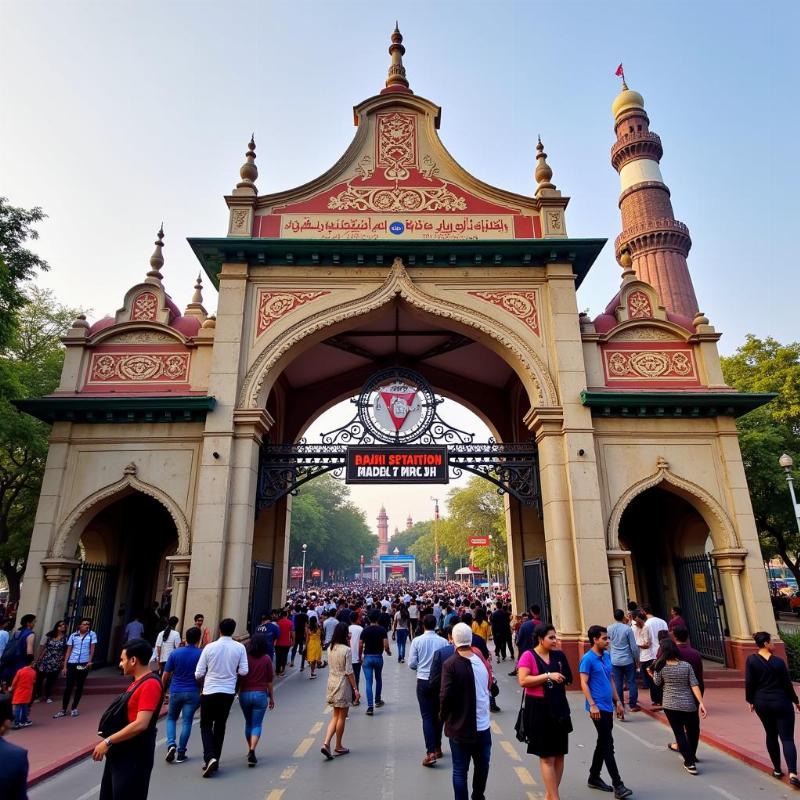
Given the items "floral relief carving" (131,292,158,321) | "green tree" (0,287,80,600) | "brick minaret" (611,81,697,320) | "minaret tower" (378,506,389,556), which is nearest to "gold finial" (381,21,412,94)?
"floral relief carving" (131,292,158,321)

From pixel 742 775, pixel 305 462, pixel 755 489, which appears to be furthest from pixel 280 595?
pixel 755 489

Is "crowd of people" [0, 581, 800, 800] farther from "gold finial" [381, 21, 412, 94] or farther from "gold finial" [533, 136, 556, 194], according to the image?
"gold finial" [381, 21, 412, 94]

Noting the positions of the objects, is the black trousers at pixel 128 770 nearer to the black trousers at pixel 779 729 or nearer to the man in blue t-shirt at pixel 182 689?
the man in blue t-shirt at pixel 182 689

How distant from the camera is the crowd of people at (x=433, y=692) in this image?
4238mm

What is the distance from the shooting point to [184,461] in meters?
13.1

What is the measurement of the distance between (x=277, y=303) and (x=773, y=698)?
1250 cm

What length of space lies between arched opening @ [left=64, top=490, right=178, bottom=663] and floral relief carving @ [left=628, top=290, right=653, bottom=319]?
13878mm

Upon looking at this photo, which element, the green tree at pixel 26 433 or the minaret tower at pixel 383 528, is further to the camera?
the minaret tower at pixel 383 528

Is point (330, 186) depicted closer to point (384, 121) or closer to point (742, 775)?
point (384, 121)

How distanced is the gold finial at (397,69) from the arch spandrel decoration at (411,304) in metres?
7.14

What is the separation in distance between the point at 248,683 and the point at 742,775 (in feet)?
20.0

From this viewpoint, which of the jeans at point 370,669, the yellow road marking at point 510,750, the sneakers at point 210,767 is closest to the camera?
the sneakers at point 210,767

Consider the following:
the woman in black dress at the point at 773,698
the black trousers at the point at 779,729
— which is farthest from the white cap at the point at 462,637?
the black trousers at the point at 779,729

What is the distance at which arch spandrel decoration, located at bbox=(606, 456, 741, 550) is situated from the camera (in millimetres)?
12758
